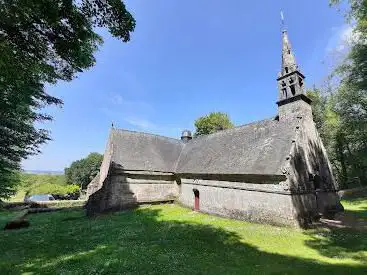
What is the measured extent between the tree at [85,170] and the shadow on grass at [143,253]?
55.0 meters

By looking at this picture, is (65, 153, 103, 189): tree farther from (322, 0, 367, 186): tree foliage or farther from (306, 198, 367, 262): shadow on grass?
(306, 198, 367, 262): shadow on grass

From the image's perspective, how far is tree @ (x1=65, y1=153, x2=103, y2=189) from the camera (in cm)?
7100

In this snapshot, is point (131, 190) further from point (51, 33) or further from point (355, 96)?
point (355, 96)

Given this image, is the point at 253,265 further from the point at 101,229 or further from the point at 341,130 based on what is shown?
the point at 341,130

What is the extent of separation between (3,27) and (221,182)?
697 inches

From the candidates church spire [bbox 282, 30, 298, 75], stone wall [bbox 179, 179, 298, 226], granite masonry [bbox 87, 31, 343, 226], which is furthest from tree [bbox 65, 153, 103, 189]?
church spire [bbox 282, 30, 298, 75]

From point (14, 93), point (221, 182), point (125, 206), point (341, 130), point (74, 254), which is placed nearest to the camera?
point (74, 254)

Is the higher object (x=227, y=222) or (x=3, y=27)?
(x=3, y=27)

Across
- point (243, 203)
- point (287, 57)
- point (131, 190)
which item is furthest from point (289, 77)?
point (131, 190)

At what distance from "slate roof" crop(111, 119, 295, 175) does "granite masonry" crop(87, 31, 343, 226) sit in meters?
0.08

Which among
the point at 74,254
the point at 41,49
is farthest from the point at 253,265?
the point at 41,49

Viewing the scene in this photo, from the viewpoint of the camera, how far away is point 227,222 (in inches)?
736

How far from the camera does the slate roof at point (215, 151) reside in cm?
1897

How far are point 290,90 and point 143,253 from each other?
18.0 meters
